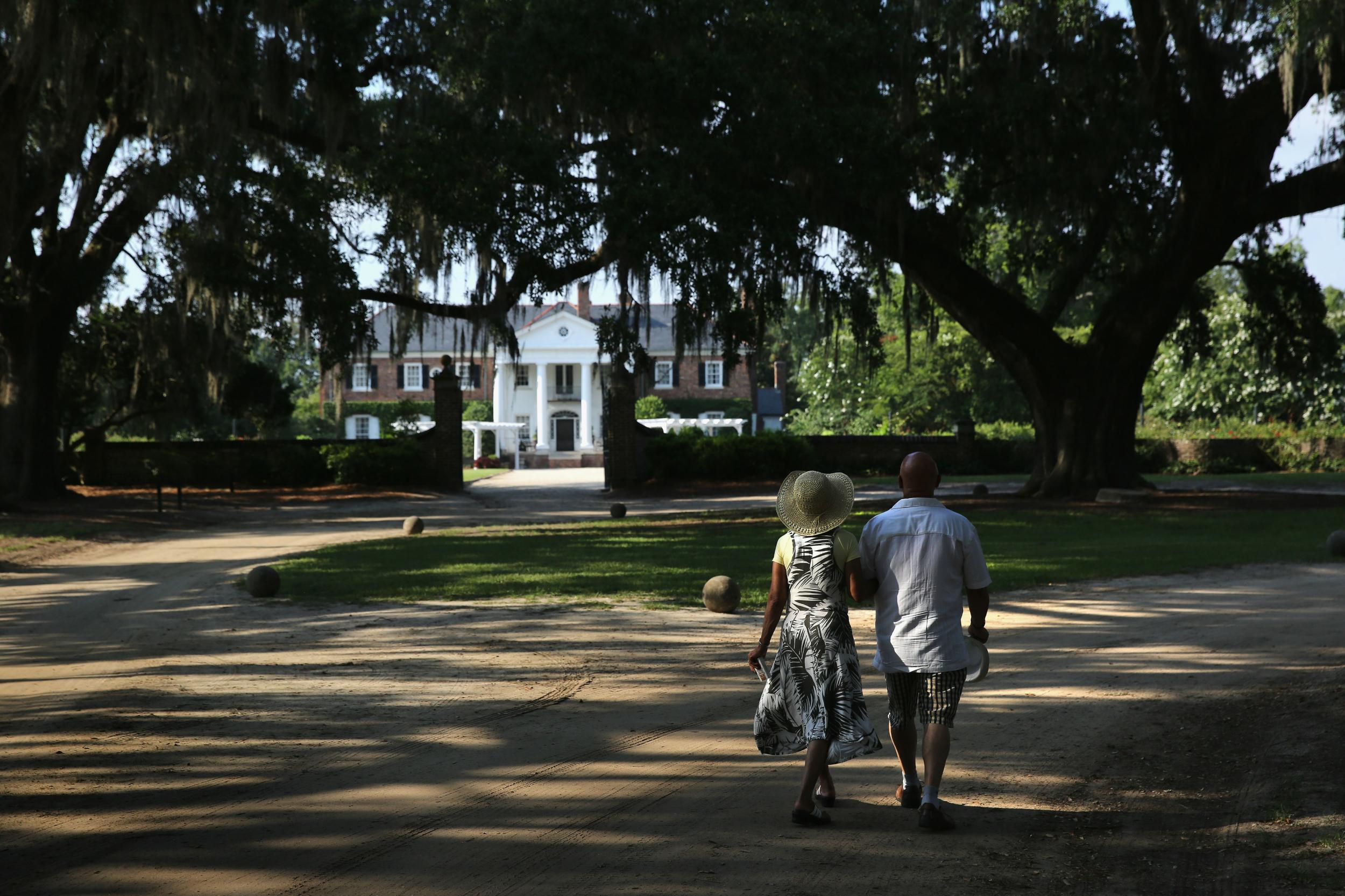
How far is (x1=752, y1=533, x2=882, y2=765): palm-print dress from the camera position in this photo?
5188 mm

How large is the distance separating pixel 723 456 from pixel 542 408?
2861cm

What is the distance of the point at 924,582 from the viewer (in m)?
5.20

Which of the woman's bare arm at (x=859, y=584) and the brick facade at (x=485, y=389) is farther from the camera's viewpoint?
the brick facade at (x=485, y=389)

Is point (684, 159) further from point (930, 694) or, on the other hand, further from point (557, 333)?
point (557, 333)

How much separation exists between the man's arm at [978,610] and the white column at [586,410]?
58.6 m

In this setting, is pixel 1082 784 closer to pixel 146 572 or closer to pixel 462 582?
pixel 462 582

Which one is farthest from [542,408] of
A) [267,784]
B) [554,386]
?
[267,784]

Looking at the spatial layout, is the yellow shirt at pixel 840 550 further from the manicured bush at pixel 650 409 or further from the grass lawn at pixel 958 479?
the manicured bush at pixel 650 409

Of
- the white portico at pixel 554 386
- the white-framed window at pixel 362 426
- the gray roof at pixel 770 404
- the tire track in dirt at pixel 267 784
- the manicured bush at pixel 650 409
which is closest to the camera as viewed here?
the tire track in dirt at pixel 267 784

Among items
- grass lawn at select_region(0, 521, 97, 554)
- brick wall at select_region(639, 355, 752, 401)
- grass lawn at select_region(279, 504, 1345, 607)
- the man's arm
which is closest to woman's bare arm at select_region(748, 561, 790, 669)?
the man's arm

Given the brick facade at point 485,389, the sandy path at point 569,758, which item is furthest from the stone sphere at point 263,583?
the brick facade at point 485,389

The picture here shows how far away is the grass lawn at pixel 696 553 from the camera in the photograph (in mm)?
13273

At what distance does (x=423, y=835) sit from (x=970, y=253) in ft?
77.2

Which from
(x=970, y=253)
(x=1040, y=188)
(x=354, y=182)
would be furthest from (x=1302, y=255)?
(x=354, y=182)
